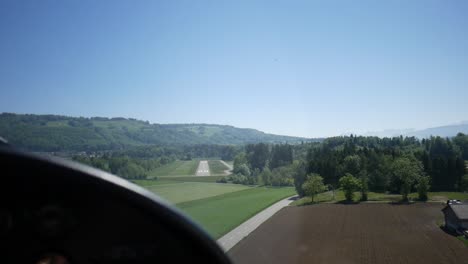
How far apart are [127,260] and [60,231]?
19cm

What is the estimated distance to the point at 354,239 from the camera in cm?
2408

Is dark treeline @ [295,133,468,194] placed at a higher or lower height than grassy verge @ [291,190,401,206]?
higher

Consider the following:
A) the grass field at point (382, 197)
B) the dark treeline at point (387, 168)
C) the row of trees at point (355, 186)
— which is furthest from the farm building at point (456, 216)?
the dark treeline at point (387, 168)

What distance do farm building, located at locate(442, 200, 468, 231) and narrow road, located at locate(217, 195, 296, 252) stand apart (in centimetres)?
1468

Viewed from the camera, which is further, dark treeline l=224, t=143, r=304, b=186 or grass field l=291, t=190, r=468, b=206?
dark treeline l=224, t=143, r=304, b=186

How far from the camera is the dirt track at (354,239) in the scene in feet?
64.6

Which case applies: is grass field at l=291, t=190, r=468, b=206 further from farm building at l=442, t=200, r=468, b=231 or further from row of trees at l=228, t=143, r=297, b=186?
farm building at l=442, t=200, r=468, b=231

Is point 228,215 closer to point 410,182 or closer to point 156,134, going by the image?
point 410,182

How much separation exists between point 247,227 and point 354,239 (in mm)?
8804

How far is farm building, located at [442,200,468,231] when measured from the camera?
85.1 ft

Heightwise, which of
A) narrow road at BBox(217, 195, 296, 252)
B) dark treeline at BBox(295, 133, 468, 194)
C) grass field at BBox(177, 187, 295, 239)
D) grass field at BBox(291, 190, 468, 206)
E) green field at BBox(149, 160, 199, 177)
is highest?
dark treeline at BBox(295, 133, 468, 194)

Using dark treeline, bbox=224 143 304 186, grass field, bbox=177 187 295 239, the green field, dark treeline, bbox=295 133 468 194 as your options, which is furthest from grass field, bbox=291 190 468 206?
the green field

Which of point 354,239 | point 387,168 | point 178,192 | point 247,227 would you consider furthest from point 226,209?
point 387,168

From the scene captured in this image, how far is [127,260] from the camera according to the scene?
3.15 ft
